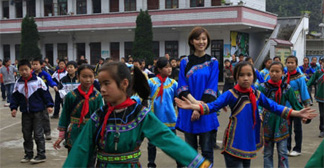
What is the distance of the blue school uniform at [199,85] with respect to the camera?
433 centimetres

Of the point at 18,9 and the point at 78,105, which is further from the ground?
the point at 18,9

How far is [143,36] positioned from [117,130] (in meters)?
23.4

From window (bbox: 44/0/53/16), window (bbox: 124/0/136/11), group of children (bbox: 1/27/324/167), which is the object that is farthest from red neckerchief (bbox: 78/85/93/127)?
window (bbox: 44/0/53/16)

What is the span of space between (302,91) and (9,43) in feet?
111

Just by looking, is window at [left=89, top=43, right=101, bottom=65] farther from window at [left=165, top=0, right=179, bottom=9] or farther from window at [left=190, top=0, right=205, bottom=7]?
window at [left=190, top=0, right=205, bottom=7]

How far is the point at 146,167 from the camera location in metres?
5.79

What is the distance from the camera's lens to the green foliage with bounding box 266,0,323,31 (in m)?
58.5

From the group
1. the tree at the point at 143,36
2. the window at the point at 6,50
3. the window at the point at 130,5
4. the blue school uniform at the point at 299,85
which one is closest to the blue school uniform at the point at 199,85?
the blue school uniform at the point at 299,85

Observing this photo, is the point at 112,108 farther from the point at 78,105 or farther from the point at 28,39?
the point at 28,39

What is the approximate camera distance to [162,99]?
17.7 ft

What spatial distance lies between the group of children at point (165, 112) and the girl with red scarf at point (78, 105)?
0.04 feet

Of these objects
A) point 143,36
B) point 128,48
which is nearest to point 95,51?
point 128,48

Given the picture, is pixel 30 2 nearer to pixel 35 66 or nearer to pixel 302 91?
pixel 35 66

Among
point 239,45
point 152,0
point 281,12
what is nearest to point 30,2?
point 152,0
